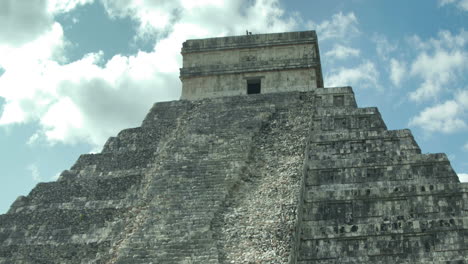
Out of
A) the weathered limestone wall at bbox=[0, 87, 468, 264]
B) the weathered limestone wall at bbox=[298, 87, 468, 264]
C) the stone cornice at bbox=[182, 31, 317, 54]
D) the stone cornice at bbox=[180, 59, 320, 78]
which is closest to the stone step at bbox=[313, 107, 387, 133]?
the weathered limestone wall at bbox=[0, 87, 468, 264]

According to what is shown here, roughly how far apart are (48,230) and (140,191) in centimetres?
218

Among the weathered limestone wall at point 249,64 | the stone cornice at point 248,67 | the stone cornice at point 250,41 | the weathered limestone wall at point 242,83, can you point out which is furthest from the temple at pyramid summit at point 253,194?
the stone cornice at point 250,41

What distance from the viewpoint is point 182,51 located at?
1739cm

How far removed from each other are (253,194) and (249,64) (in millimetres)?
6217

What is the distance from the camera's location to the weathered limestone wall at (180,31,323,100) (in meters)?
16.6

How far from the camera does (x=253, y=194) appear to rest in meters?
11.6

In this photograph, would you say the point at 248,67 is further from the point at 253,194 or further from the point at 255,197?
the point at 255,197

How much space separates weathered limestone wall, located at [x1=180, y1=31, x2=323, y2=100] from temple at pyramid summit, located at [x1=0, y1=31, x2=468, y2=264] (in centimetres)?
83

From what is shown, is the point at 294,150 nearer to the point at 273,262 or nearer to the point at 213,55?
the point at 273,262

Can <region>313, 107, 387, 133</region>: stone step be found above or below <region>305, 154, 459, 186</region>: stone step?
above

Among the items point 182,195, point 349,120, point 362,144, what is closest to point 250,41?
point 349,120

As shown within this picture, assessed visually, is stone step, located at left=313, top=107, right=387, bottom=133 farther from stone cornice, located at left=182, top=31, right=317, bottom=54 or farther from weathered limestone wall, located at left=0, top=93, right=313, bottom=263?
stone cornice, located at left=182, top=31, right=317, bottom=54

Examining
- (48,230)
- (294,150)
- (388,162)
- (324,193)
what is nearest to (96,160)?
(48,230)

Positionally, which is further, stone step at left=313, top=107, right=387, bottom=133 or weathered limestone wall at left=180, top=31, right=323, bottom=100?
weathered limestone wall at left=180, top=31, right=323, bottom=100
